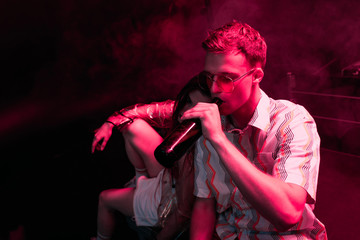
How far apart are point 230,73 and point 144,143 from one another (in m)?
0.74

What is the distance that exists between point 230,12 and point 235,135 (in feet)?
7.05

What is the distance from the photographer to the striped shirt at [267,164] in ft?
3.68

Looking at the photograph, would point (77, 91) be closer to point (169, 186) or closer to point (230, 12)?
point (169, 186)

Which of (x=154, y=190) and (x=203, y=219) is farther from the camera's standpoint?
(x=154, y=190)

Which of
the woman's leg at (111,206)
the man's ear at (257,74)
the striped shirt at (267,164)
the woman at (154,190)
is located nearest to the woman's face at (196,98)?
the woman at (154,190)

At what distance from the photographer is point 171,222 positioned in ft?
5.08

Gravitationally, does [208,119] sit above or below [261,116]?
above

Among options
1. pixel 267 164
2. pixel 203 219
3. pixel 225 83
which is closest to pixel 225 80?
pixel 225 83

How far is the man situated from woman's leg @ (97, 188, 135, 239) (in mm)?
466

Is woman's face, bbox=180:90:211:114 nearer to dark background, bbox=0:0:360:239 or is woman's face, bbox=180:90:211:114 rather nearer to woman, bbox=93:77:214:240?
woman, bbox=93:77:214:240

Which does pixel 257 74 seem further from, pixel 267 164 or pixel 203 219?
pixel 203 219

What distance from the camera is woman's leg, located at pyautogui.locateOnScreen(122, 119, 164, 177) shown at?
A: 1.77m

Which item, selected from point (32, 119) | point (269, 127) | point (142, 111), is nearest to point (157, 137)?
point (142, 111)

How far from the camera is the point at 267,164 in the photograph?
51.9 inches
